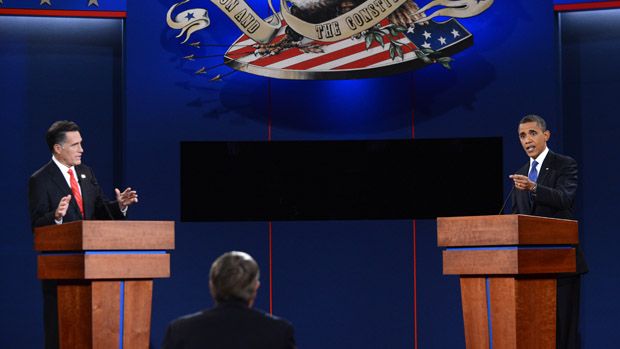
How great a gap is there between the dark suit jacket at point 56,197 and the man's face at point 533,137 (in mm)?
2301

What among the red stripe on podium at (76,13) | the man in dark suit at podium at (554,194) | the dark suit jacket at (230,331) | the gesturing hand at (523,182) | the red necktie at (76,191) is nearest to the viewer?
the dark suit jacket at (230,331)

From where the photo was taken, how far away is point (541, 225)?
13.1 ft

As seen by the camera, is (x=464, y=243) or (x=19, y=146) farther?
(x=19, y=146)

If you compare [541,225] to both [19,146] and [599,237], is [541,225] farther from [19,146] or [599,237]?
[19,146]

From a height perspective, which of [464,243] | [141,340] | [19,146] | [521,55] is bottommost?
[141,340]

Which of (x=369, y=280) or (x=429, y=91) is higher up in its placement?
(x=429, y=91)

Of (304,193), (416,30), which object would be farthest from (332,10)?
(304,193)

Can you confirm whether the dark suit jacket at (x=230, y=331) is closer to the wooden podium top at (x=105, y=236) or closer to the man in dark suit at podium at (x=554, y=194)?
the wooden podium top at (x=105, y=236)

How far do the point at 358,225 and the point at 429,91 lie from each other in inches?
42.9

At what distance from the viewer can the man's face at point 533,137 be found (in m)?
4.71

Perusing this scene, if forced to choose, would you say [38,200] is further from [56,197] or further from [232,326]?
[232,326]

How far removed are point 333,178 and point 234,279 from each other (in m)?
3.77

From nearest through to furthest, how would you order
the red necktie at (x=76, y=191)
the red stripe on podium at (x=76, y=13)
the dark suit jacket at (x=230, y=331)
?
the dark suit jacket at (x=230, y=331) → the red necktie at (x=76, y=191) → the red stripe on podium at (x=76, y=13)

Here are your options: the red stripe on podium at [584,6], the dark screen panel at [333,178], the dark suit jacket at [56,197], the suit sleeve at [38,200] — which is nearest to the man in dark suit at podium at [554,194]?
the dark screen panel at [333,178]
